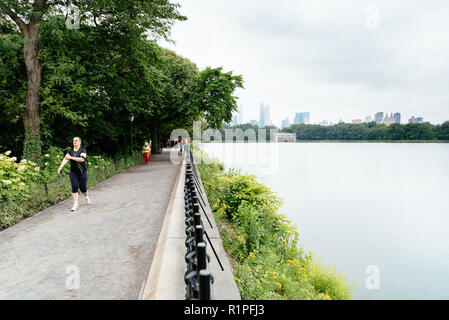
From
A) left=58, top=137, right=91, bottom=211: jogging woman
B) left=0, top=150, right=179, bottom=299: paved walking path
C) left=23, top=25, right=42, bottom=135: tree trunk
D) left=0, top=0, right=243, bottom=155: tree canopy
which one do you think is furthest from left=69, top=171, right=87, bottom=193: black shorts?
left=23, top=25, right=42, bottom=135: tree trunk

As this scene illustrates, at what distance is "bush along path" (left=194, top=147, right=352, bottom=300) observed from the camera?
4.23 m

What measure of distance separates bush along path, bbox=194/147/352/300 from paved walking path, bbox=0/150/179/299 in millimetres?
1650

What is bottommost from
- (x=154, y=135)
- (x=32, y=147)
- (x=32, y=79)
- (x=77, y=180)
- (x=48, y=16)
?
(x=77, y=180)

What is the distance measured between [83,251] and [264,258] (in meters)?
3.44

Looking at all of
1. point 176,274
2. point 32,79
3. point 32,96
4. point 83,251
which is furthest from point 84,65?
point 176,274

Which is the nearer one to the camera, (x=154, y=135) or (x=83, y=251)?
(x=83, y=251)

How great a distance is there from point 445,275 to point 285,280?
9.54 m

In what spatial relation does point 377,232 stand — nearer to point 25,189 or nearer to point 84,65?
point 25,189

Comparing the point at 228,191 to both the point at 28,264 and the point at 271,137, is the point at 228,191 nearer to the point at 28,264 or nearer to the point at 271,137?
the point at 28,264

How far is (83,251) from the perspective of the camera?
4.91 m

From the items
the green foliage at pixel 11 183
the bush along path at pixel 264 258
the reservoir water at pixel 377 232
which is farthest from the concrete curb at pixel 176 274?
the reservoir water at pixel 377 232

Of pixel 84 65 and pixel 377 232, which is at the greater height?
pixel 84 65

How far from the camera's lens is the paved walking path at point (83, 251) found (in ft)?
12.2

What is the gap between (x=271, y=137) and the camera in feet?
490
